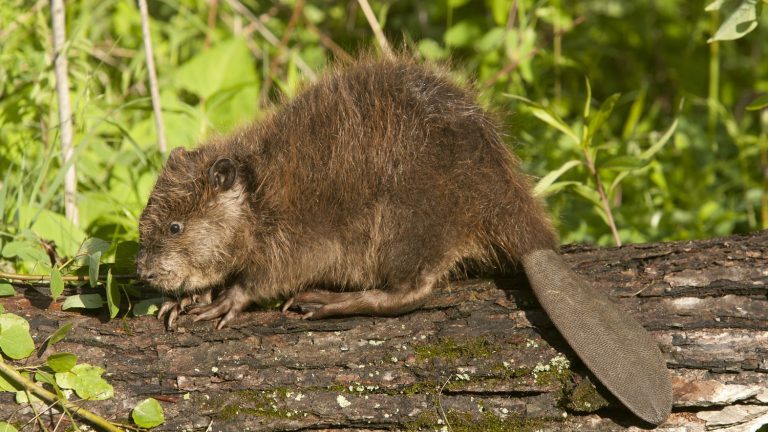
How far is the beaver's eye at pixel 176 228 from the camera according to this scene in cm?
346

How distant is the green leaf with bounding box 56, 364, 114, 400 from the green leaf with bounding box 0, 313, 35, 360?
0.15m

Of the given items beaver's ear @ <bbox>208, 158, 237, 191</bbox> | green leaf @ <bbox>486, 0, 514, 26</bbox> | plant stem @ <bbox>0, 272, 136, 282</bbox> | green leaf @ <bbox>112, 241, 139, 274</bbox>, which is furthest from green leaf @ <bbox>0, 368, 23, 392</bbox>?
green leaf @ <bbox>486, 0, 514, 26</bbox>

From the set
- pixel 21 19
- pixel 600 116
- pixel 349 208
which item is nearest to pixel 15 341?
pixel 349 208

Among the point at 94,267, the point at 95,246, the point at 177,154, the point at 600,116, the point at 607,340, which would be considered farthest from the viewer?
the point at 600,116

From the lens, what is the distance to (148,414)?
2.77m

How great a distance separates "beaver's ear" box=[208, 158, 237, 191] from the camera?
3465mm

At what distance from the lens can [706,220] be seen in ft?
16.4

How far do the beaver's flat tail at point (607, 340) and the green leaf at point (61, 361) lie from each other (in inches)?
64.3

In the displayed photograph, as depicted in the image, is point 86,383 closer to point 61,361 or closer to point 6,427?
point 61,361

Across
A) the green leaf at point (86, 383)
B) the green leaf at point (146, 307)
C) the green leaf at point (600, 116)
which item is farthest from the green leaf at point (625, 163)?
the green leaf at point (86, 383)

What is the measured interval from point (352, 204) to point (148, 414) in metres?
1.19

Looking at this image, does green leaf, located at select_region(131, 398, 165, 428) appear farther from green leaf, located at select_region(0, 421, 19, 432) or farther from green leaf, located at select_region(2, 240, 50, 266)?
green leaf, located at select_region(2, 240, 50, 266)

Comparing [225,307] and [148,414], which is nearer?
[148,414]

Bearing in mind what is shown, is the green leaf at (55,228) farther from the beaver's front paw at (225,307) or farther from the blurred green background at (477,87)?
the beaver's front paw at (225,307)
